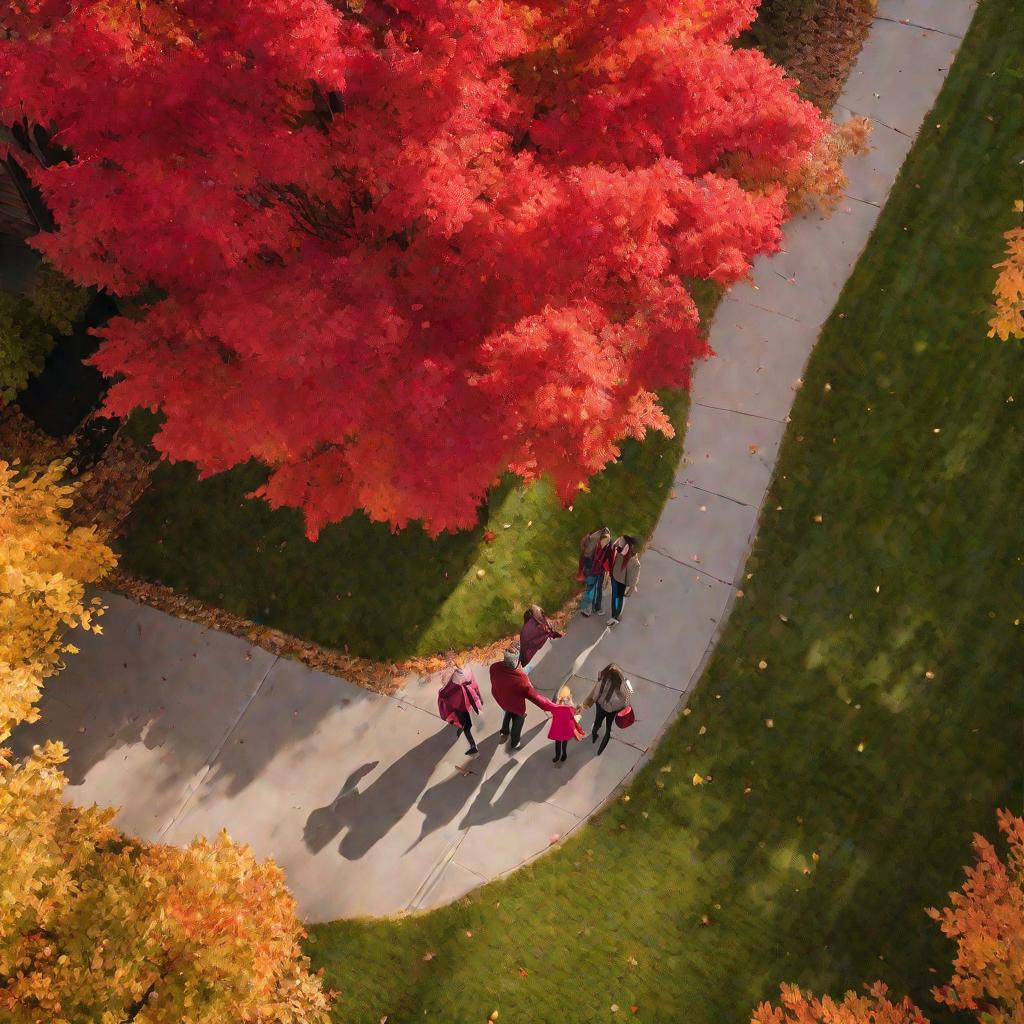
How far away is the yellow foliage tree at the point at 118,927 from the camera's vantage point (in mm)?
7891

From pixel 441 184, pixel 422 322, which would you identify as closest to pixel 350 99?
pixel 441 184

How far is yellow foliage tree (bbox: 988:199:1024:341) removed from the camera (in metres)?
11.6

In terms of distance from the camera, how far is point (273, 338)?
8078 mm

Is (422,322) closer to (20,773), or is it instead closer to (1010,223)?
(20,773)

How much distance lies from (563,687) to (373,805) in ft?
8.95

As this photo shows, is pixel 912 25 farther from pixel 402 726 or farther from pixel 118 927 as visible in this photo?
pixel 118 927

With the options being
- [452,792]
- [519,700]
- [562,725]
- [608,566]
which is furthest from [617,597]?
[452,792]

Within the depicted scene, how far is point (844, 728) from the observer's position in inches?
450

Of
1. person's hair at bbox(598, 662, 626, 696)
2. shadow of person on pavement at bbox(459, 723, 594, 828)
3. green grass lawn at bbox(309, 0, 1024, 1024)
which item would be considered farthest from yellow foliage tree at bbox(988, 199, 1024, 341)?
shadow of person on pavement at bbox(459, 723, 594, 828)

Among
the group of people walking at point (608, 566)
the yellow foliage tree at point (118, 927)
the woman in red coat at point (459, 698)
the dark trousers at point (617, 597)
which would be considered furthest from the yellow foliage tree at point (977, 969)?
the yellow foliage tree at point (118, 927)

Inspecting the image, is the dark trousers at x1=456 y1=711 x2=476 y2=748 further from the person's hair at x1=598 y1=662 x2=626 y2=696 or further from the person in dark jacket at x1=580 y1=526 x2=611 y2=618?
the person in dark jacket at x1=580 y1=526 x2=611 y2=618

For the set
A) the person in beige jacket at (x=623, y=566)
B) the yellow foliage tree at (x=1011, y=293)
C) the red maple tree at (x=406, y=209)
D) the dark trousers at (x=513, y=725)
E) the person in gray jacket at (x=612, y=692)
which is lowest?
the dark trousers at (x=513, y=725)

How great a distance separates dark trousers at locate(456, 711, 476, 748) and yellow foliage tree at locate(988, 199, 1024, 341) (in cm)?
795

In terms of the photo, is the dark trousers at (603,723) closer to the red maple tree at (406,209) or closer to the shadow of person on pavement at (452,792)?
the shadow of person on pavement at (452,792)
